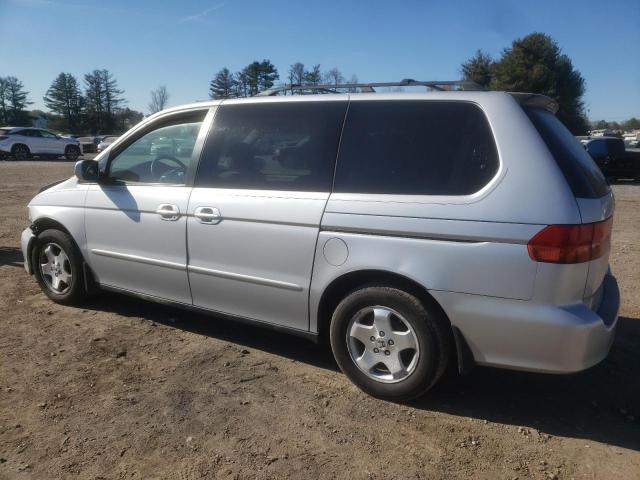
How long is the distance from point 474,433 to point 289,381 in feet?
4.01

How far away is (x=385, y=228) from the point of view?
3.14 metres

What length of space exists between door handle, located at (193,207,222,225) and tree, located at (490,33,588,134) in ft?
141

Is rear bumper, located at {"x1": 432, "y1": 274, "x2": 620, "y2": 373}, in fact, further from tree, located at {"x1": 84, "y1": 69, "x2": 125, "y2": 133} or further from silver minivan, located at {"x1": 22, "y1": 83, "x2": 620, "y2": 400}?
tree, located at {"x1": 84, "y1": 69, "x2": 125, "y2": 133}

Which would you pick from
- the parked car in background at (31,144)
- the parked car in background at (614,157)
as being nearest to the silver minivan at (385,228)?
the parked car in background at (614,157)

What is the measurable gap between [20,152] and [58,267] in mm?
28249

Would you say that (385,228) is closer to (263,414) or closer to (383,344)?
(383,344)

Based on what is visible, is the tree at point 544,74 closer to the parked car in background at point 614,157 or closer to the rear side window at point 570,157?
the parked car in background at point 614,157

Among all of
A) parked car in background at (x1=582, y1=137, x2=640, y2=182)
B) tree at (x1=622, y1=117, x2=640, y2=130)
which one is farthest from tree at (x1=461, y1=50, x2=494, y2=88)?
tree at (x1=622, y1=117, x2=640, y2=130)

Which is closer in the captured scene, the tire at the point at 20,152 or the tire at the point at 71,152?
the tire at the point at 20,152

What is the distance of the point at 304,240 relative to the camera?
3434 mm

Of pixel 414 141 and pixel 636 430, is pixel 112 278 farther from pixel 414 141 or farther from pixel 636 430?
pixel 636 430

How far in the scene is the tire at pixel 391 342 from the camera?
309 cm

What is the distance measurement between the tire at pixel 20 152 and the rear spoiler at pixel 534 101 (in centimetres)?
3097

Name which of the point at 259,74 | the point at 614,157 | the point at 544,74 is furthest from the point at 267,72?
the point at 614,157
